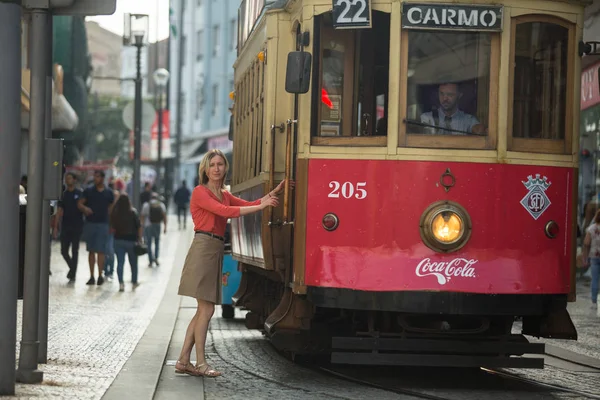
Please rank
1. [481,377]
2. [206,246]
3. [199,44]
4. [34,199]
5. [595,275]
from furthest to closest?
[199,44], [595,275], [481,377], [206,246], [34,199]

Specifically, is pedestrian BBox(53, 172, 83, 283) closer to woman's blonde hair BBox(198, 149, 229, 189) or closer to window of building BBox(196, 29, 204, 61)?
woman's blonde hair BBox(198, 149, 229, 189)

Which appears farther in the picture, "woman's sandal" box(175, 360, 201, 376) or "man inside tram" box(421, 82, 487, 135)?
"woman's sandal" box(175, 360, 201, 376)

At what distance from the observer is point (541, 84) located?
34.3 feet

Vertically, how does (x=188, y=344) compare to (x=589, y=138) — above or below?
below

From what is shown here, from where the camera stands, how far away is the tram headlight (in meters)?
10.0

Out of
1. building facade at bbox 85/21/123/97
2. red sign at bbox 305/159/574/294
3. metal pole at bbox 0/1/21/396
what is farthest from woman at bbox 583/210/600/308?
building facade at bbox 85/21/123/97

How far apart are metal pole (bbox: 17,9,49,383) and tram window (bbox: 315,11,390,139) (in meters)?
2.19

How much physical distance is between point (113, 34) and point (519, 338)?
11362cm

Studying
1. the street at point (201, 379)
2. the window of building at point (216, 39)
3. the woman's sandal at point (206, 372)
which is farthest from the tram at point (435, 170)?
the window of building at point (216, 39)

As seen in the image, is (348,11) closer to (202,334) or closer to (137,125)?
(202,334)

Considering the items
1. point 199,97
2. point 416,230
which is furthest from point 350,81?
point 199,97

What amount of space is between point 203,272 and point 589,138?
55.6 feet

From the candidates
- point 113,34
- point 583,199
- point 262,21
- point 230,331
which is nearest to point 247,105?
point 262,21

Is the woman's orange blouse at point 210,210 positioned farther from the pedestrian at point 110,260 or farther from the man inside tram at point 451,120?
the pedestrian at point 110,260
